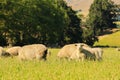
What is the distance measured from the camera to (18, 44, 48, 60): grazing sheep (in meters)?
23.0

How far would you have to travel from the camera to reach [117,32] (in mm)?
123688

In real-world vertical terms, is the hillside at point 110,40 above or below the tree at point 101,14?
below

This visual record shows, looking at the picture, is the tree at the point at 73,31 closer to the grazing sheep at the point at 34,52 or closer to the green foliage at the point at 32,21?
the green foliage at the point at 32,21

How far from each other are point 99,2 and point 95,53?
111 meters

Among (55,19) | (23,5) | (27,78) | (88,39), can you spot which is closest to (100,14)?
(88,39)

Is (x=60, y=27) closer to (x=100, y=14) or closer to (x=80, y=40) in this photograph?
(x=80, y=40)

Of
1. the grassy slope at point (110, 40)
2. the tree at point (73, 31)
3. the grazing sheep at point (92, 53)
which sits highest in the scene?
the grazing sheep at point (92, 53)

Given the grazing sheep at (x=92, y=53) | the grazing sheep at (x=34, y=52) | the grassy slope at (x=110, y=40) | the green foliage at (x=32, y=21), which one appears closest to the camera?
the grazing sheep at (x=92, y=53)

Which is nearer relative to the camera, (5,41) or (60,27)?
(5,41)

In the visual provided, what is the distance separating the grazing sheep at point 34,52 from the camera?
23031mm

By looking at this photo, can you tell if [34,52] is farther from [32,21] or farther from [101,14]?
[101,14]

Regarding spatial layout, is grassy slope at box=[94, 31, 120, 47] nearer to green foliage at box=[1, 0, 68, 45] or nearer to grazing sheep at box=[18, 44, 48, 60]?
green foliage at box=[1, 0, 68, 45]

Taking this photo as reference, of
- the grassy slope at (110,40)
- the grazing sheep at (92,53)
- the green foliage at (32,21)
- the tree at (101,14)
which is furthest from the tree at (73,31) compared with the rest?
the grazing sheep at (92,53)

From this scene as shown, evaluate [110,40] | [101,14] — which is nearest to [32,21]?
[110,40]
